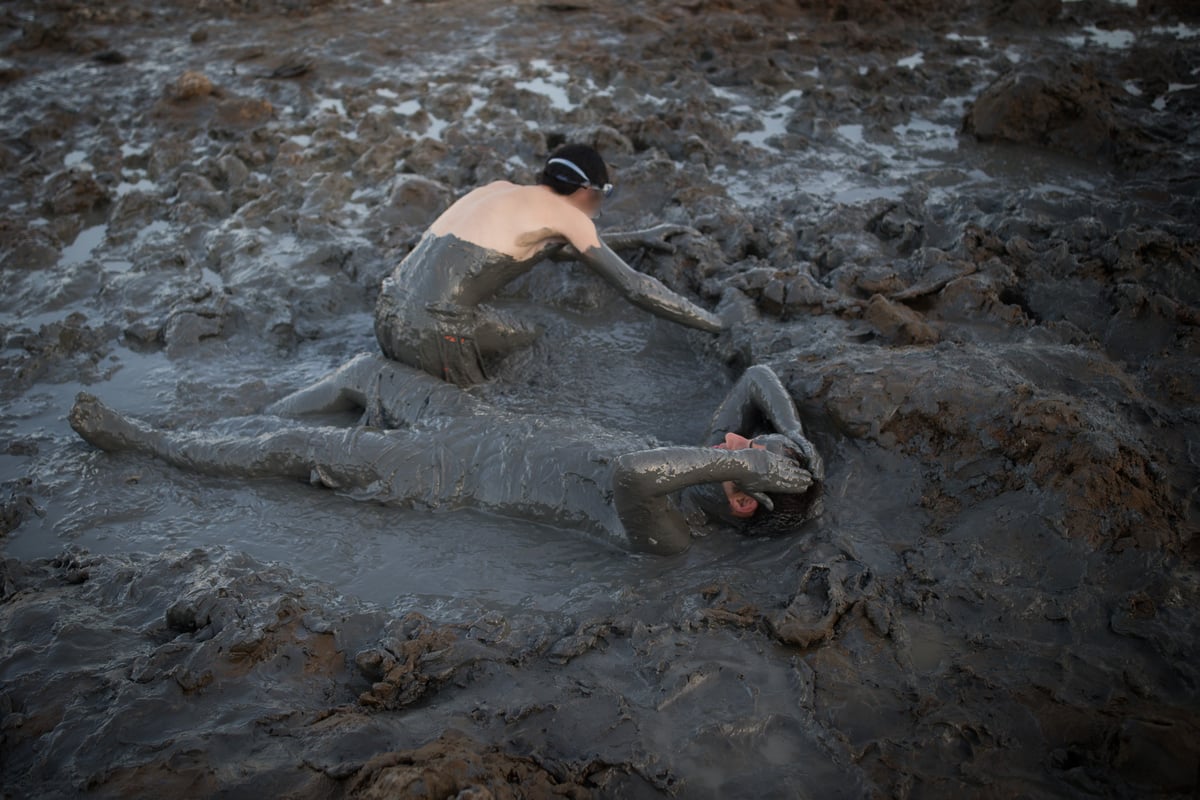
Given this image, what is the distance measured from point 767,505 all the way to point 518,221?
164 centimetres

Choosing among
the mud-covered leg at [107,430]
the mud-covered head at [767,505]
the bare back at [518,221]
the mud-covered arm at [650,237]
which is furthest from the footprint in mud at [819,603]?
the mud-covered leg at [107,430]

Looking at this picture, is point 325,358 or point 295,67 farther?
point 295,67

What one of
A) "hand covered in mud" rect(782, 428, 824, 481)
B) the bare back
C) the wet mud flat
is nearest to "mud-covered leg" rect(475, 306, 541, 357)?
the wet mud flat

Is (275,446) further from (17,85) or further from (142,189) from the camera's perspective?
(17,85)

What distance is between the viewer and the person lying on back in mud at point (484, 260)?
3600 millimetres

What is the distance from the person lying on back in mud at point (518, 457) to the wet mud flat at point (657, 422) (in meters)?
0.11

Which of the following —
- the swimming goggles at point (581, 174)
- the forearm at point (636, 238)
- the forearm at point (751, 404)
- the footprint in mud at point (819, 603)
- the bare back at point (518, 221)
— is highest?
the swimming goggles at point (581, 174)

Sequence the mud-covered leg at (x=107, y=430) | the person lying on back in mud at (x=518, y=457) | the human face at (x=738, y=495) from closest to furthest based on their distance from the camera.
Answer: the person lying on back in mud at (x=518, y=457), the human face at (x=738, y=495), the mud-covered leg at (x=107, y=430)

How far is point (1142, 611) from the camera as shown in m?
2.44

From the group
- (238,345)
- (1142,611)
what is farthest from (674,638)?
(238,345)

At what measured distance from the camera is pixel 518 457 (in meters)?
3.12

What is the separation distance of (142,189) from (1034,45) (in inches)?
280

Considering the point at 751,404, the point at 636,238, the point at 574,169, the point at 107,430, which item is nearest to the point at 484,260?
the point at 574,169

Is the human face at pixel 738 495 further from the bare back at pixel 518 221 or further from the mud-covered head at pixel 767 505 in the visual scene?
the bare back at pixel 518 221
